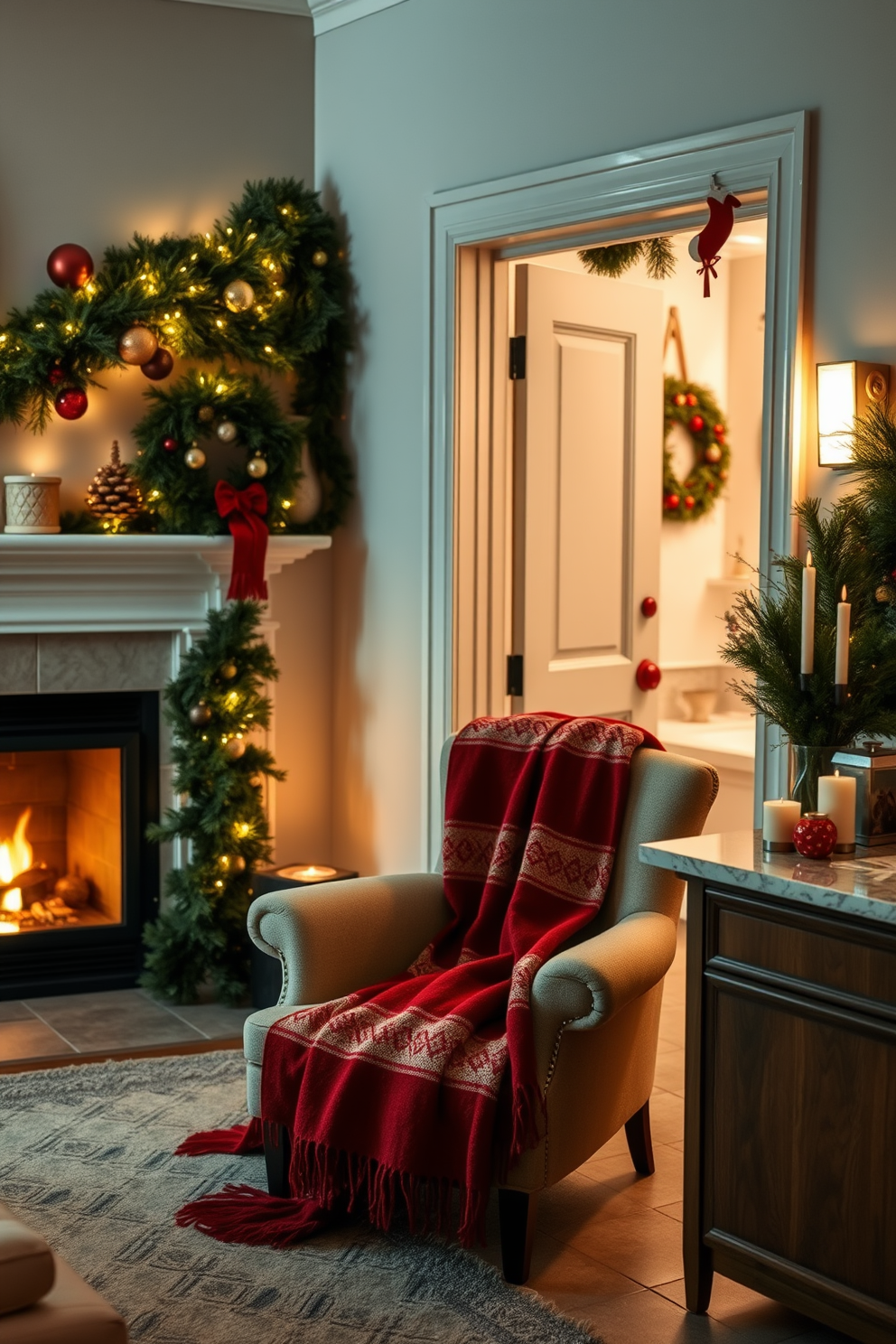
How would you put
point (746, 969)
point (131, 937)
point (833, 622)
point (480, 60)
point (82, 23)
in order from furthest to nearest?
point (131, 937) → point (82, 23) → point (480, 60) → point (833, 622) → point (746, 969)

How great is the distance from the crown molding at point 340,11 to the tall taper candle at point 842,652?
255 cm

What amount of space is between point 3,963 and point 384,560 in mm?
1652

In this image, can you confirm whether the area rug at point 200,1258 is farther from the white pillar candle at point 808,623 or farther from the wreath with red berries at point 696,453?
the wreath with red berries at point 696,453

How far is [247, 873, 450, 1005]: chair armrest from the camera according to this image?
3.09 metres

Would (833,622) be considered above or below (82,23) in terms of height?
below

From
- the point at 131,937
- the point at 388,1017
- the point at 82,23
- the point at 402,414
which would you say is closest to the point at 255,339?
the point at 402,414

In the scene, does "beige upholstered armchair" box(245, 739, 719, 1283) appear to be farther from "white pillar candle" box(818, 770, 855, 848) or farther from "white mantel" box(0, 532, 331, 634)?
"white mantel" box(0, 532, 331, 634)

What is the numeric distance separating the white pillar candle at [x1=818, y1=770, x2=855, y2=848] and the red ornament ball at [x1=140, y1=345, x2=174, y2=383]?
253 centimetres

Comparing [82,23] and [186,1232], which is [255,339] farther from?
[186,1232]

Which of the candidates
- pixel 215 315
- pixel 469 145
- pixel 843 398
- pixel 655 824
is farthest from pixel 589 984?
pixel 215 315

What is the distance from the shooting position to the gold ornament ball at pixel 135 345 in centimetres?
427

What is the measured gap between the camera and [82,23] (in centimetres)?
431

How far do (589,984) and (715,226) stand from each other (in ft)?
5.54

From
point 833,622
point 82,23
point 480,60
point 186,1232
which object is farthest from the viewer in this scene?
point 82,23
